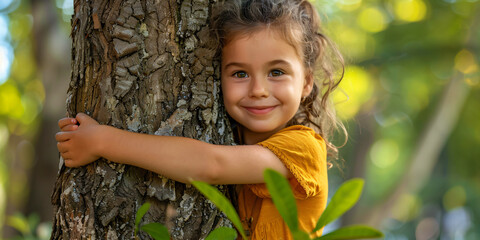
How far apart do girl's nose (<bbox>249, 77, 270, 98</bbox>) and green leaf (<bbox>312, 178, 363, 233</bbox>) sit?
3.10 ft

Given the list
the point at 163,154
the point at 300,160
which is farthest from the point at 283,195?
the point at 300,160

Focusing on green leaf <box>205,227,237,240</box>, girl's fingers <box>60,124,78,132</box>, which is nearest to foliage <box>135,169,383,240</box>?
green leaf <box>205,227,237,240</box>

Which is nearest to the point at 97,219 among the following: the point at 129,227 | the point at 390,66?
the point at 129,227

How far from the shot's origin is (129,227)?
1.50m

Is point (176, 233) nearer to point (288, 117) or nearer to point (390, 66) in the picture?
point (288, 117)

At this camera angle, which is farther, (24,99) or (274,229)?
(24,99)

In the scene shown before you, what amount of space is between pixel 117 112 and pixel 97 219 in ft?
1.21

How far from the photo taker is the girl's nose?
A: 5.76ft

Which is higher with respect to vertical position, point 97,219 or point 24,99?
point 97,219

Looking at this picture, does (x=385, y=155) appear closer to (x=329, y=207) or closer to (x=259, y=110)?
(x=259, y=110)

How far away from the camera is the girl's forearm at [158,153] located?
4.87 ft

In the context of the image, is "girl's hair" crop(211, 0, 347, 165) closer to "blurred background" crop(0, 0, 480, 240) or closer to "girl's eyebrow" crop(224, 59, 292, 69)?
"girl's eyebrow" crop(224, 59, 292, 69)

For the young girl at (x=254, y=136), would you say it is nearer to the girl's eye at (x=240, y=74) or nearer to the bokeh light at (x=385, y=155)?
the girl's eye at (x=240, y=74)

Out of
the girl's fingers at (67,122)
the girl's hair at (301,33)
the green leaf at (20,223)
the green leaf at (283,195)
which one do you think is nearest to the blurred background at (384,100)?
the green leaf at (20,223)
